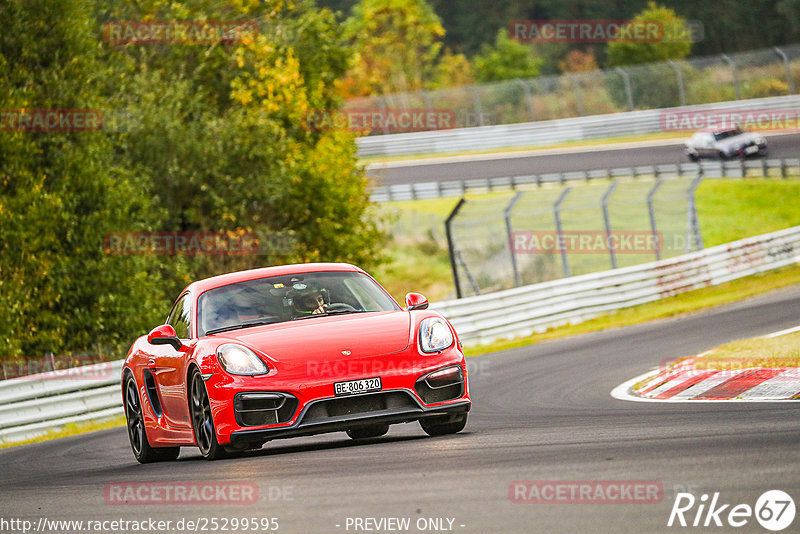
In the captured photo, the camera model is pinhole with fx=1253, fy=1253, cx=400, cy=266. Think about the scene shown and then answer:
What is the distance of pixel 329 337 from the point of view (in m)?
8.27

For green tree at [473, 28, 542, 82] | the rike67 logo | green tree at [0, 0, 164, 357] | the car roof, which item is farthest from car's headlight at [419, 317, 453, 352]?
green tree at [473, 28, 542, 82]

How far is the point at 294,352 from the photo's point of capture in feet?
26.7

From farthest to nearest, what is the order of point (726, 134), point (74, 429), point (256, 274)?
point (726, 134) → point (74, 429) → point (256, 274)

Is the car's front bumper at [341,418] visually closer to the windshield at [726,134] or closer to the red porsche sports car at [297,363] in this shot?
the red porsche sports car at [297,363]

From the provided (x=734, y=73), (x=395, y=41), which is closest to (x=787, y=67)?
(x=734, y=73)

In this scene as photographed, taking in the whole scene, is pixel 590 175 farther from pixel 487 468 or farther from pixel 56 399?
pixel 487 468

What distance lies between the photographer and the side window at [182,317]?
928 cm

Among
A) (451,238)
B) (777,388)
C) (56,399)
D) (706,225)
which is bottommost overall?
(706,225)

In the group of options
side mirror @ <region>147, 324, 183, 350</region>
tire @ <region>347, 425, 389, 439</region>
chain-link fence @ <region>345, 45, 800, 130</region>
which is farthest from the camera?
chain-link fence @ <region>345, 45, 800, 130</region>

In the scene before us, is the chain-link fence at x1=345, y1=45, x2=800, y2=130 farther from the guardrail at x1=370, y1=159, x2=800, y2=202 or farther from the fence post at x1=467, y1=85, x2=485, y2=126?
the guardrail at x1=370, y1=159, x2=800, y2=202

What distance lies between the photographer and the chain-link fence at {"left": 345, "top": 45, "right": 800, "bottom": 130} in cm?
4812

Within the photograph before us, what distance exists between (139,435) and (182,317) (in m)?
1.13

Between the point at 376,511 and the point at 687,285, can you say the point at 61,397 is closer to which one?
the point at 376,511

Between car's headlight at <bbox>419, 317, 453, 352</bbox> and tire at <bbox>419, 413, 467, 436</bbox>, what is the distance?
57 centimetres
